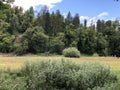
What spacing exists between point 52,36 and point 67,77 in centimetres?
5103

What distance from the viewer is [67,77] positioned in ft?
51.1

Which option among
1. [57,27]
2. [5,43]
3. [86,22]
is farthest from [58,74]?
[86,22]

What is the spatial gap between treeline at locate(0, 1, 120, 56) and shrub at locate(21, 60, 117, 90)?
40.2 meters

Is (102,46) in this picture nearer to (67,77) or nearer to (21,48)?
(21,48)

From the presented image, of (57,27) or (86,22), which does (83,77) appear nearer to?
(57,27)

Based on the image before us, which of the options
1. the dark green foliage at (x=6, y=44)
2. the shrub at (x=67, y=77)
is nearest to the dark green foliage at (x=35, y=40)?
the dark green foliage at (x=6, y=44)

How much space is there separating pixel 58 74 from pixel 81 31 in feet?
157

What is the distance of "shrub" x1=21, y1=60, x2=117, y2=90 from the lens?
1534 cm

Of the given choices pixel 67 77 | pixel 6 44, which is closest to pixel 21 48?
pixel 6 44

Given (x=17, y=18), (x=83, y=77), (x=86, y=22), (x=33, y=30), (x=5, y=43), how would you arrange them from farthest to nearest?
(x=86, y=22)
(x=17, y=18)
(x=33, y=30)
(x=5, y=43)
(x=83, y=77)

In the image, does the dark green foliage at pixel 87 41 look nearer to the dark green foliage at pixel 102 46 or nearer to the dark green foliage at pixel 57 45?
the dark green foliage at pixel 102 46

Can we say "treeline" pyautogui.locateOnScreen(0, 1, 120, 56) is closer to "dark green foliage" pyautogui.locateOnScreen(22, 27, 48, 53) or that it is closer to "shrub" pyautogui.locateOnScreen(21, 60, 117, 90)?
"dark green foliage" pyautogui.locateOnScreen(22, 27, 48, 53)

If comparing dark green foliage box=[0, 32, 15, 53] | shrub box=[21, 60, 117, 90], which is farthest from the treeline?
shrub box=[21, 60, 117, 90]

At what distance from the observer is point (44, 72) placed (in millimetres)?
15867
